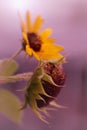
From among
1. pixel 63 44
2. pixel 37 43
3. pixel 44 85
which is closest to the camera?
pixel 44 85

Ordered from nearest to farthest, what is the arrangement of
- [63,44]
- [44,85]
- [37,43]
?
[44,85] < [37,43] < [63,44]

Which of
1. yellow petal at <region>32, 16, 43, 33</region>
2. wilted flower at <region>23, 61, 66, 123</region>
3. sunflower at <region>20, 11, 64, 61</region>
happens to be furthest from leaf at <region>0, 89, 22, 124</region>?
yellow petal at <region>32, 16, 43, 33</region>

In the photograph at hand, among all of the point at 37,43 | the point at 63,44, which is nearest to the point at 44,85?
the point at 37,43

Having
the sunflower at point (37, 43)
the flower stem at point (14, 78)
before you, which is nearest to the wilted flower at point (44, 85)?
the flower stem at point (14, 78)

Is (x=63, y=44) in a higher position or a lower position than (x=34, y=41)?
lower

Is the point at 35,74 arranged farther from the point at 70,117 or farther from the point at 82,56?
the point at 82,56

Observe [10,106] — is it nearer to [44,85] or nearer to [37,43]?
[44,85]

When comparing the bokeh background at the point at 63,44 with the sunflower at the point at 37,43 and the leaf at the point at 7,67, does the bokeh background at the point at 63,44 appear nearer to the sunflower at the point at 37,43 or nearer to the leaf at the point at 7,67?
the sunflower at the point at 37,43
